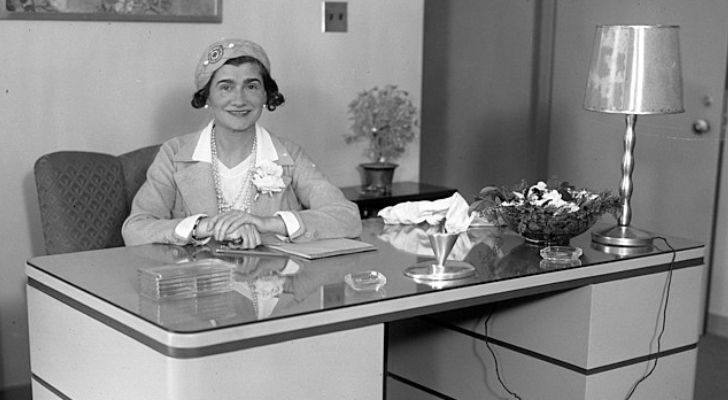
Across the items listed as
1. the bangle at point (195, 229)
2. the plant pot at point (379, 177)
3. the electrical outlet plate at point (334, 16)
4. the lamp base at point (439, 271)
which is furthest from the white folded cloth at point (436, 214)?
the electrical outlet plate at point (334, 16)

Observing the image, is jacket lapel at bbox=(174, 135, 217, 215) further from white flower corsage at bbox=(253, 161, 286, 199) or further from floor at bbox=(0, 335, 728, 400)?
floor at bbox=(0, 335, 728, 400)

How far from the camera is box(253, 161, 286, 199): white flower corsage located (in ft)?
10.4

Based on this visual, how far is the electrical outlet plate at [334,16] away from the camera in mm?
4203

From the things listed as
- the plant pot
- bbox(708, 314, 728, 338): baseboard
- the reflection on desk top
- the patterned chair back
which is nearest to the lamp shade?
the reflection on desk top

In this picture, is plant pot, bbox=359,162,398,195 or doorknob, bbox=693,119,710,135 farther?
doorknob, bbox=693,119,710,135

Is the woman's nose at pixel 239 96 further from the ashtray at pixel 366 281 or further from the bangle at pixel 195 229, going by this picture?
the ashtray at pixel 366 281

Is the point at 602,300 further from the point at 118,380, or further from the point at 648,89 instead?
the point at 118,380

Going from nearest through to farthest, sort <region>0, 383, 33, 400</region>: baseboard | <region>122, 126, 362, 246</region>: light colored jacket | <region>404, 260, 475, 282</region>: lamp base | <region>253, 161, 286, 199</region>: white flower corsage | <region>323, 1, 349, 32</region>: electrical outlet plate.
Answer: <region>404, 260, 475, 282</region>: lamp base → <region>122, 126, 362, 246</region>: light colored jacket → <region>253, 161, 286, 199</region>: white flower corsage → <region>0, 383, 33, 400</region>: baseboard → <region>323, 1, 349, 32</region>: electrical outlet plate

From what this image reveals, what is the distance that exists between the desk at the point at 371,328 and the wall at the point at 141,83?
98 cm

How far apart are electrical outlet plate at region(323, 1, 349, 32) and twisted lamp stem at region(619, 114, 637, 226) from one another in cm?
154

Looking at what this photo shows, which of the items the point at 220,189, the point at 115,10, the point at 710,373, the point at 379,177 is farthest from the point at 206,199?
the point at 710,373

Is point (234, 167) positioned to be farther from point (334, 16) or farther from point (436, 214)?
point (334, 16)

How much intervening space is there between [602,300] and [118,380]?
1325 millimetres

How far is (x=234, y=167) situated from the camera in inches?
127
